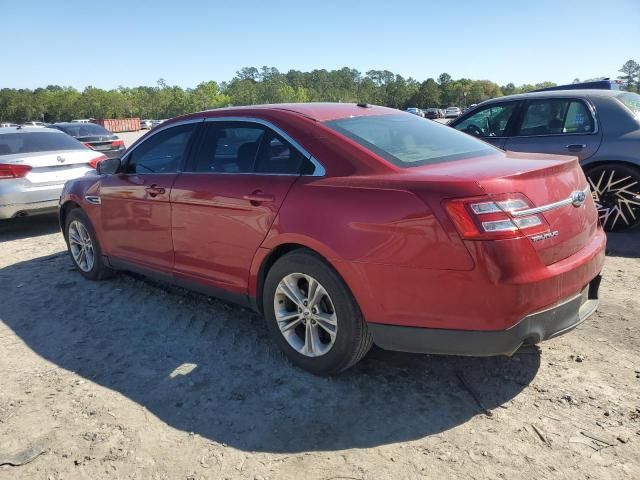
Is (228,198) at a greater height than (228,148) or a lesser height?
lesser

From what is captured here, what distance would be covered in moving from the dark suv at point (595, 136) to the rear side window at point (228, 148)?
3.96 meters

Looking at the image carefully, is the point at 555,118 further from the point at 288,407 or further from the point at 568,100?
the point at 288,407

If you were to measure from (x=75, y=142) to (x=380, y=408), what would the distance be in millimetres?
7168

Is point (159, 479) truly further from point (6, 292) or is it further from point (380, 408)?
point (6, 292)

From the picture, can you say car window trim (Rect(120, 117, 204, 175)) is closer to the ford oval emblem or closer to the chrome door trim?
the chrome door trim

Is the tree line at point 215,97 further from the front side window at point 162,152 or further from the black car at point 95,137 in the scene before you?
the front side window at point 162,152

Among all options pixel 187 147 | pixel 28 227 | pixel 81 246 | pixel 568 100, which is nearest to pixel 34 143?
pixel 28 227

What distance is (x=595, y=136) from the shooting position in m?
5.92

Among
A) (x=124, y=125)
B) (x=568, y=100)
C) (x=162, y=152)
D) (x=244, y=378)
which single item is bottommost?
(x=124, y=125)

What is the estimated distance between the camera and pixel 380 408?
9.46 feet

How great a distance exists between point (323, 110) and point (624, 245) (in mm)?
3921

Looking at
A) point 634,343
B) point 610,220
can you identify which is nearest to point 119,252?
point 634,343

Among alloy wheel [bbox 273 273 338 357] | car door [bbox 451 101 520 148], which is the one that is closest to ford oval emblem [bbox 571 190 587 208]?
alloy wheel [bbox 273 273 338 357]

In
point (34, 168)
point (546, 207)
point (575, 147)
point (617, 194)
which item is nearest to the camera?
point (546, 207)
